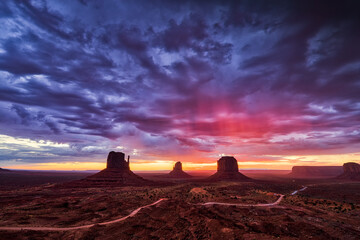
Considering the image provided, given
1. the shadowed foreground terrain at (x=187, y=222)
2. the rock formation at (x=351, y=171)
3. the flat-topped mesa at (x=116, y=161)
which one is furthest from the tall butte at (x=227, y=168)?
the rock formation at (x=351, y=171)

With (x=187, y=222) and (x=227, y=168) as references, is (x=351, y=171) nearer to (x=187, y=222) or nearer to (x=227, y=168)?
(x=227, y=168)

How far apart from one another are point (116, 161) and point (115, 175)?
47.3 ft

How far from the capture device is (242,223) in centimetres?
3120

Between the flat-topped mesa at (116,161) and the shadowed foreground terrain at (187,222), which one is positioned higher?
the flat-topped mesa at (116,161)

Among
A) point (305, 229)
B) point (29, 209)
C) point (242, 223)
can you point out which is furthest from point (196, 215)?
point (29, 209)

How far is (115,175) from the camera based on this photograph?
11994 centimetres

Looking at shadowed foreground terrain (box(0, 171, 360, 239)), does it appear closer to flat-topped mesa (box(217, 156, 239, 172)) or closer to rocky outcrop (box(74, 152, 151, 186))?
rocky outcrop (box(74, 152, 151, 186))

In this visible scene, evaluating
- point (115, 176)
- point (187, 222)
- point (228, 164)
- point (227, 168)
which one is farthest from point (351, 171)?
point (115, 176)

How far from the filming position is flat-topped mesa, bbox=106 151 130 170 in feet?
428

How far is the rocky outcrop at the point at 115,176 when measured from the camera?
108 metres

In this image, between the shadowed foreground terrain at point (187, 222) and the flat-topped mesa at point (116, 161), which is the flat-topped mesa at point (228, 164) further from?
the shadowed foreground terrain at point (187, 222)

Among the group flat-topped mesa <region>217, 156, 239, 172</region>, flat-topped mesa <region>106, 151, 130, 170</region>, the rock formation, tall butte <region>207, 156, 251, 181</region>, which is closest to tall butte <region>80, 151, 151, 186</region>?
flat-topped mesa <region>106, 151, 130, 170</region>

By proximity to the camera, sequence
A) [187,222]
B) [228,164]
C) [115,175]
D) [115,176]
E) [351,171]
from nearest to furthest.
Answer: [187,222] < [115,176] < [115,175] < [228,164] < [351,171]

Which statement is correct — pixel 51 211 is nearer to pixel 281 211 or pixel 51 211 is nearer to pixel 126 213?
pixel 126 213
